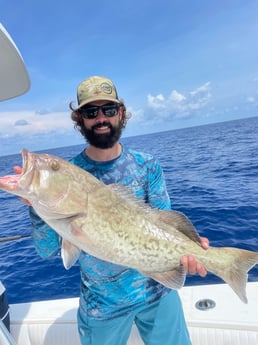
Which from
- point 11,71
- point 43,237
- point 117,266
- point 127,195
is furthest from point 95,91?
point 117,266

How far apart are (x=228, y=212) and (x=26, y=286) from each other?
6212mm

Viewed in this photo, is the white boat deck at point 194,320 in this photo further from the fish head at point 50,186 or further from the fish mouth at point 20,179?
the fish mouth at point 20,179

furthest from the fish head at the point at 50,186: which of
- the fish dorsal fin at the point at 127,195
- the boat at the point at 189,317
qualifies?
the boat at the point at 189,317

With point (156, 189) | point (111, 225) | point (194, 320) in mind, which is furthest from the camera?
point (194, 320)

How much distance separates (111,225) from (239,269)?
122cm

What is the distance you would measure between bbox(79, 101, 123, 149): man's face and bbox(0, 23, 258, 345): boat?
65 centimetres

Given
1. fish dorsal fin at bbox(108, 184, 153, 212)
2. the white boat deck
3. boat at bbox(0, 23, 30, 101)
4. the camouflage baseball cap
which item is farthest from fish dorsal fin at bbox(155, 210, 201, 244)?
boat at bbox(0, 23, 30, 101)

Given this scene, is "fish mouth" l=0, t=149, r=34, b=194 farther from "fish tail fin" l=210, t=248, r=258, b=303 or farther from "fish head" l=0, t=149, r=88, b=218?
"fish tail fin" l=210, t=248, r=258, b=303

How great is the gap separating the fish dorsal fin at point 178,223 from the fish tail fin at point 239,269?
0.34 meters

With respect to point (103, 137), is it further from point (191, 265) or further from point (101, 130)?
point (191, 265)

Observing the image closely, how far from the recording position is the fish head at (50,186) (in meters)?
2.31

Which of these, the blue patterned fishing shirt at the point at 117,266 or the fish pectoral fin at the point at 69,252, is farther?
the blue patterned fishing shirt at the point at 117,266

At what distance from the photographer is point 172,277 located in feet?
9.08

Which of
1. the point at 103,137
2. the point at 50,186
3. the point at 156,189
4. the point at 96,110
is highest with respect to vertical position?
the point at 96,110
